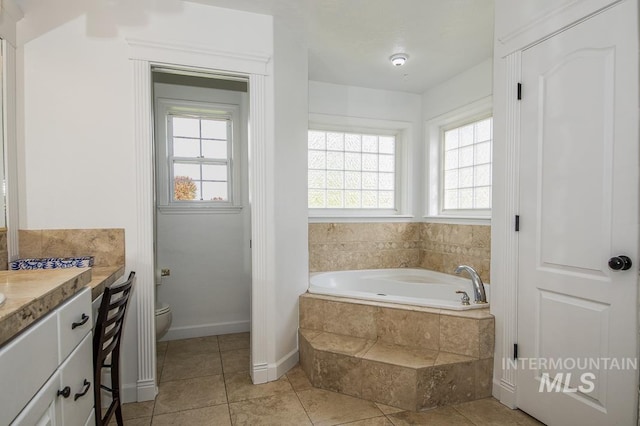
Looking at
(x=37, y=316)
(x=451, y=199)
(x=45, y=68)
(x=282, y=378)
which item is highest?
(x=45, y=68)

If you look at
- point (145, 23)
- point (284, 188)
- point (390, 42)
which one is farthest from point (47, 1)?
point (390, 42)

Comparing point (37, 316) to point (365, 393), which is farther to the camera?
point (365, 393)

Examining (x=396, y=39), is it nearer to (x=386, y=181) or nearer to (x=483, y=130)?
Answer: (x=483, y=130)

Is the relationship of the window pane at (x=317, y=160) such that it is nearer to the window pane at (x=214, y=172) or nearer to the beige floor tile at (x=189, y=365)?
the window pane at (x=214, y=172)

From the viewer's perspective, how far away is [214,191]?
3.30 meters

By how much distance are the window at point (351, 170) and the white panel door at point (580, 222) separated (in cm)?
193

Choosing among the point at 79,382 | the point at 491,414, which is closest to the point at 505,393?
the point at 491,414

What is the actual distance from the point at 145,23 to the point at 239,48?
567 mm

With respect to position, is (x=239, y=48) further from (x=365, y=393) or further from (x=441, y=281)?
(x=441, y=281)

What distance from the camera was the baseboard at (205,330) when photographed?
316cm

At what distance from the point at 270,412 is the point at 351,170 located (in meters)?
2.47

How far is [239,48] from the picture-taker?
228cm

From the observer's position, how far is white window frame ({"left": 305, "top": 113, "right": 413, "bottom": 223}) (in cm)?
354

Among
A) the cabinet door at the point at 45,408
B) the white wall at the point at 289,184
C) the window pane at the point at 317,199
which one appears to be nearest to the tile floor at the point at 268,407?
the white wall at the point at 289,184
